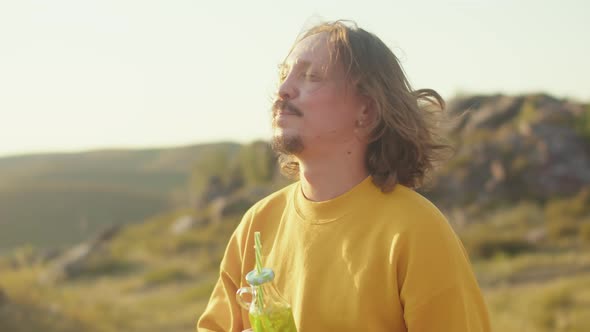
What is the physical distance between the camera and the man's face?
94.7 inches

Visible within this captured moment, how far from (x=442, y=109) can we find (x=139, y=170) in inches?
2983

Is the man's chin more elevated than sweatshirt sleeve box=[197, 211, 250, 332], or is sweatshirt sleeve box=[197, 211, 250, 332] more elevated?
the man's chin

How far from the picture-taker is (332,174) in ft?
8.04

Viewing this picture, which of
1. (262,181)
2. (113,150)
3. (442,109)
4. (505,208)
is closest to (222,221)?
(262,181)

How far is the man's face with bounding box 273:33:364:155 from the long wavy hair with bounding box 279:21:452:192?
42mm

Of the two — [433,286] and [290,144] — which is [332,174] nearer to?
[290,144]

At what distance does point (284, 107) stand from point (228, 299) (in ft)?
2.38

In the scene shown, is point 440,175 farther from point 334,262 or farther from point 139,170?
point 139,170

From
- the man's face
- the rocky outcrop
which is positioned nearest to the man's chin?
the man's face

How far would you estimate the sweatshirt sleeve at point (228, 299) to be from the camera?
103 inches

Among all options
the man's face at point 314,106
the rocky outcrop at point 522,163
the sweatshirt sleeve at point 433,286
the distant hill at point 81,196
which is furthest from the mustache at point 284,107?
the distant hill at point 81,196

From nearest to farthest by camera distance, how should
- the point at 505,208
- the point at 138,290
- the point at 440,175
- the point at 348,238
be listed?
the point at 348,238
the point at 138,290
the point at 505,208
the point at 440,175

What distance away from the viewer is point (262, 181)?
1237 inches

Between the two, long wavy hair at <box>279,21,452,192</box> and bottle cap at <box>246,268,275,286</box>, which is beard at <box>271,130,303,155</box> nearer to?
long wavy hair at <box>279,21,452,192</box>
